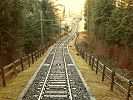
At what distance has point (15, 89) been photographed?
17.2 metres

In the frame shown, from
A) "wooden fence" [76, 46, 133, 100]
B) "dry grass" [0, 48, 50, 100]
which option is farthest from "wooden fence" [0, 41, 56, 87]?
"wooden fence" [76, 46, 133, 100]

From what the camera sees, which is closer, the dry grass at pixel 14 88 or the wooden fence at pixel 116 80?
the wooden fence at pixel 116 80

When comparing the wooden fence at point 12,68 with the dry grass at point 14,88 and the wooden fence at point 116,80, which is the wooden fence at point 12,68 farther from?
the wooden fence at point 116,80

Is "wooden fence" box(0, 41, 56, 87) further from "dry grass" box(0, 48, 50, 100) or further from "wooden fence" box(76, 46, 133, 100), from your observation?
"wooden fence" box(76, 46, 133, 100)

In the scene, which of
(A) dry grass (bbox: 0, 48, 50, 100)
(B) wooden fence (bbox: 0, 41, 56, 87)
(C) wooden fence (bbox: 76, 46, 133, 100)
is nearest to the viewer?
(C) wooden fence (bbox: 76, 46, 133, 100)

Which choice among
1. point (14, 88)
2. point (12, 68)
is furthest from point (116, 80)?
point (14, 88)

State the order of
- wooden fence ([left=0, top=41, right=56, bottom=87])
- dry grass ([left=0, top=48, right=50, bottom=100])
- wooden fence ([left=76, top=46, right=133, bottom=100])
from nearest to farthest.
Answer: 1. wooden fence ([left=76, top=46, right=133, bottom=100])
2. dry grass ([left=0, top=48, right=50, bottom=100])
3. wooden fence ([left=0, top=41, right=56, bottom=87])

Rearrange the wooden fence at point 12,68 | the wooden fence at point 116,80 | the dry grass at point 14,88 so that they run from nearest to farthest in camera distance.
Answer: the wooden fence at point 116,80 → the dry grass at point 14,88 → the wooden fence at point 12,68

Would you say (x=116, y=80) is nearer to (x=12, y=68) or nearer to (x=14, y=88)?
(x=12, y=68)

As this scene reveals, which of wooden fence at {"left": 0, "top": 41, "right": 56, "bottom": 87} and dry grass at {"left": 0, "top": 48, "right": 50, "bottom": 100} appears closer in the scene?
dry grass at {"left": 0, "top": 48, "right": 50, "bottom": 100}

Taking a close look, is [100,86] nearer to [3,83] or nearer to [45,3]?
[3,83]

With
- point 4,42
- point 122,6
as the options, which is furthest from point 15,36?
point 122,6

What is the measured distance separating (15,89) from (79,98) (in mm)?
4374

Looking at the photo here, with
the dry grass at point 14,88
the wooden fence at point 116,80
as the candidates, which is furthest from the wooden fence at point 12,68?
the wooden fence at point 116,80
